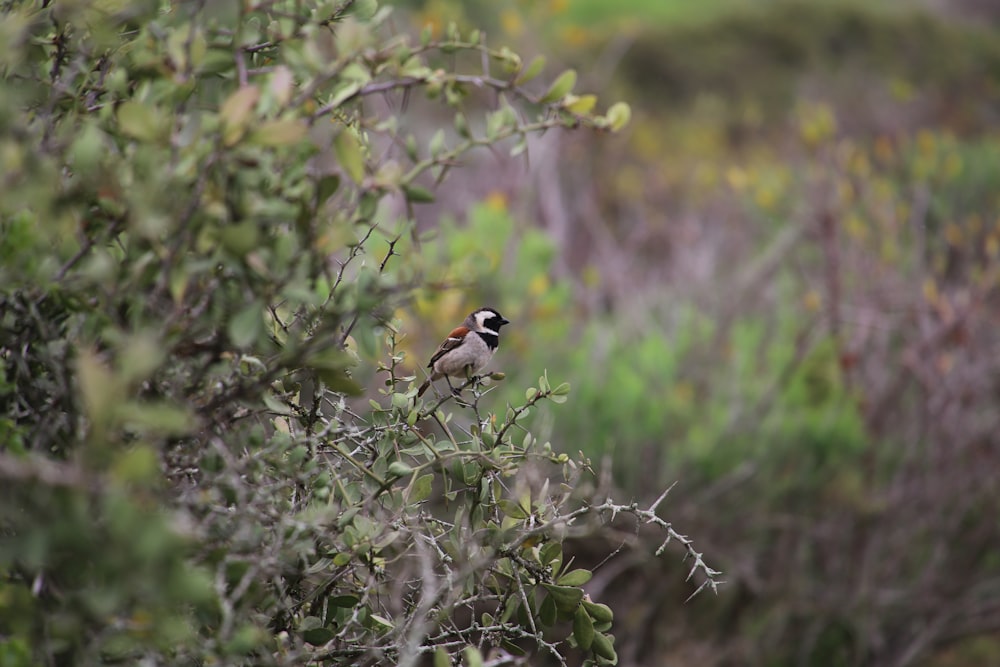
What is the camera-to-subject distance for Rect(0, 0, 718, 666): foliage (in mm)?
1271

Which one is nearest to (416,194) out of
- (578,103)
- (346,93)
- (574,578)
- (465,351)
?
(346,93)

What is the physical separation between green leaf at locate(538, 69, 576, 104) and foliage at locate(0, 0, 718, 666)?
11.2 inches

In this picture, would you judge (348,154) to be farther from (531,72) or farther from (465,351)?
(465,351)

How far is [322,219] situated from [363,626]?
2.83 ft

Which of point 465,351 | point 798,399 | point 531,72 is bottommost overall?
point 798,399

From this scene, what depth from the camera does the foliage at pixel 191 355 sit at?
1.27 metres

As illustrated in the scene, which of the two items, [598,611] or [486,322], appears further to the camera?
[486,322]

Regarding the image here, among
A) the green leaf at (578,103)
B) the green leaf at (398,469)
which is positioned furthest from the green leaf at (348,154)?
the green leaf at (578,103)

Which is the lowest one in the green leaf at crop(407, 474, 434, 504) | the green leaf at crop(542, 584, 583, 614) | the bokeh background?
the bokeh background

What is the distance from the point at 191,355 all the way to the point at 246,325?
0.20 meters

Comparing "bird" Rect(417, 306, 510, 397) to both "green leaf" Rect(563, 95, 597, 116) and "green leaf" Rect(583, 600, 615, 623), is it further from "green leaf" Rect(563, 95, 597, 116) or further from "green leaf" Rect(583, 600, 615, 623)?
"green leaf" Rect(583, 600, 615, 623)

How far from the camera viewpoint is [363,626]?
1929mm

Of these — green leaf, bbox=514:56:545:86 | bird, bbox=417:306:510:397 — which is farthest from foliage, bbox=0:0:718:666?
bird, bbox=417:306:510:397

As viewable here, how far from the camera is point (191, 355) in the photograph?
1.53 metres
